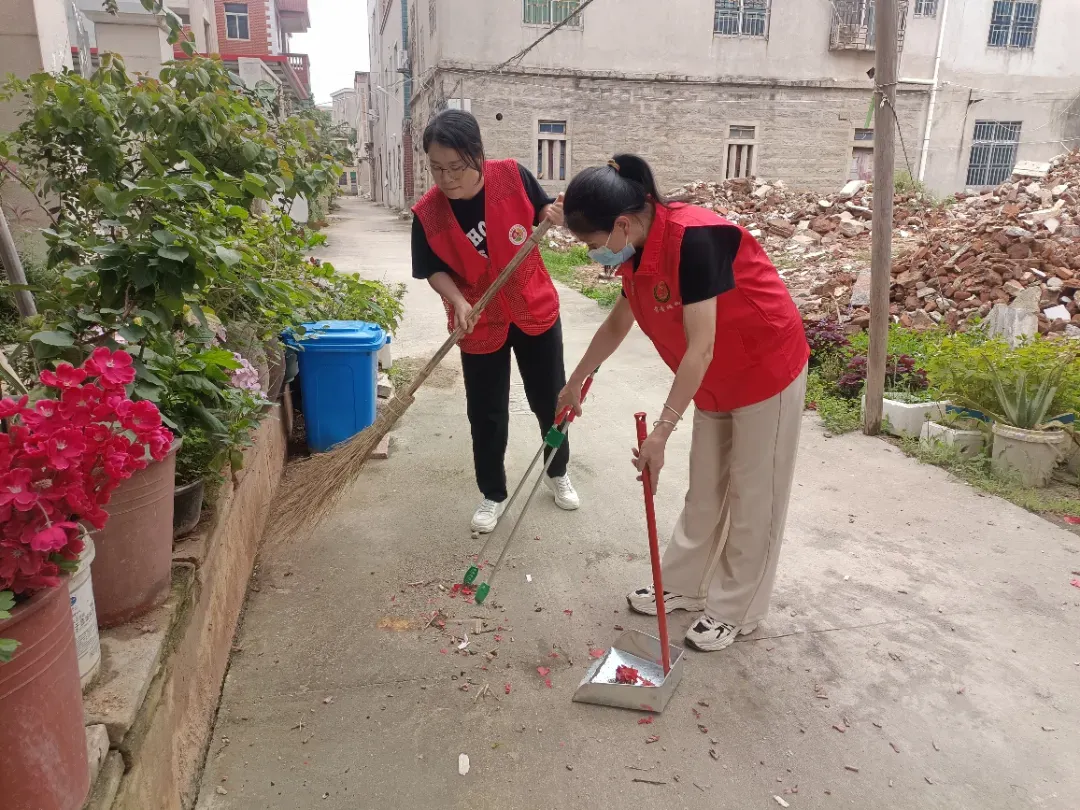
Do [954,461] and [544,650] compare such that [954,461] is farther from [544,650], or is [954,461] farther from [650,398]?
[544,650]

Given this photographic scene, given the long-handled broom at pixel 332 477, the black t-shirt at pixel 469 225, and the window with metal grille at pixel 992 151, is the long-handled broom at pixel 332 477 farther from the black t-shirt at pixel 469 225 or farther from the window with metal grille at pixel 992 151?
the window with metal grille at pixel 992 151

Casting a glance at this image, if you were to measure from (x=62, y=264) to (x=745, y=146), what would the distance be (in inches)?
751

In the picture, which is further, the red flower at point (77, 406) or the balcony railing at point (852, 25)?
the balcony railing at point (852, 25)

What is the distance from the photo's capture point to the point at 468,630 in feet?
8.57

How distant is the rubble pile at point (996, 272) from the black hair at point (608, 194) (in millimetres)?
5303

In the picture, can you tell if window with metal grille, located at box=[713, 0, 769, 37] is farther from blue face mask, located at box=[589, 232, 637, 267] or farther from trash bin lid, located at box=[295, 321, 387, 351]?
blue face mask, located at box=[589, 232, 637, 267]

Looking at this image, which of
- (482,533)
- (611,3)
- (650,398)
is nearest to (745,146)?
(611,3)

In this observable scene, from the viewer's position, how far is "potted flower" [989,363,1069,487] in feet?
12.5

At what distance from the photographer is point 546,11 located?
1664cm

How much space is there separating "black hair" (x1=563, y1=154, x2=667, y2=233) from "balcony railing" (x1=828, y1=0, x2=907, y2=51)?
1966 centimetres

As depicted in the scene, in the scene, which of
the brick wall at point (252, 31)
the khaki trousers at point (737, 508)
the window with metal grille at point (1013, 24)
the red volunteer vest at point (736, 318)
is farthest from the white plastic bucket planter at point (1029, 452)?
the brick wall at point (252, 31)

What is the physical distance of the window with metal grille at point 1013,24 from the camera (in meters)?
18.1

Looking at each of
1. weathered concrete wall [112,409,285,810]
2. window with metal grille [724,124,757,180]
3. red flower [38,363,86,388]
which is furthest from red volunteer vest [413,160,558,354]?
window with metal grille [724,124,757,180]

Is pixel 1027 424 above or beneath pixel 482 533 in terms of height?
above
